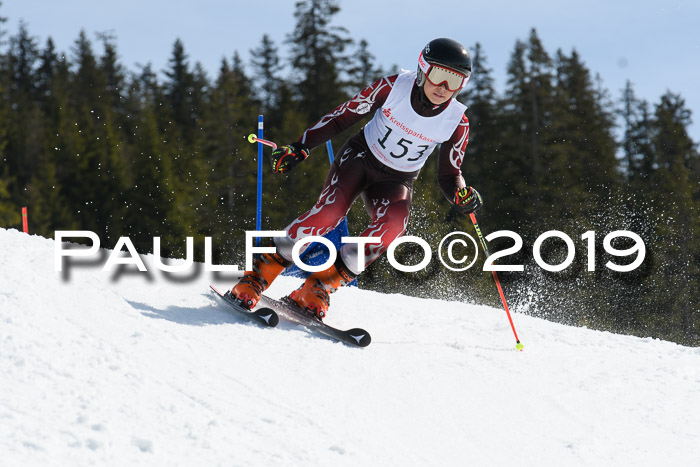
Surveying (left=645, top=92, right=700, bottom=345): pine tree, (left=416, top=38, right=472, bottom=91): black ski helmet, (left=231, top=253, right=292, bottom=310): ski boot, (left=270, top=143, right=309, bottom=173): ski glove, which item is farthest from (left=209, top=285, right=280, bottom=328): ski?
(left=645, top=92, right=700, bottom=345): pine tree

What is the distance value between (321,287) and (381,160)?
39.1 inches

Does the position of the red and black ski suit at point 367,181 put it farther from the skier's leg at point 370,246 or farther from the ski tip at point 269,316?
the ski tip at point 269,316

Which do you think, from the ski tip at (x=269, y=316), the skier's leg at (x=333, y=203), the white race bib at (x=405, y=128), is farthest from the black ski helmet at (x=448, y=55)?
the ski tip at (x=269, y=316)

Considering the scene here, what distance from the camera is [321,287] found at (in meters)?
4.57

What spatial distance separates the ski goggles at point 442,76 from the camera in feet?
13.9

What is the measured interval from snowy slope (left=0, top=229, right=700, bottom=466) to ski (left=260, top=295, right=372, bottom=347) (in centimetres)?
10

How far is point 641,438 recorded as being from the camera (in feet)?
11.1

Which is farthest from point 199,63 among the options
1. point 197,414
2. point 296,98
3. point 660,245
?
point 197,414

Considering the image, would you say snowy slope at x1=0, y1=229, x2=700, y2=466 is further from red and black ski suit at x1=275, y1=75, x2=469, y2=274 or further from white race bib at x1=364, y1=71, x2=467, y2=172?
white race bib at x1=364, y1=71, x2=467, y2=172

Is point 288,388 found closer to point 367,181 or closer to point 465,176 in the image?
point 367,181

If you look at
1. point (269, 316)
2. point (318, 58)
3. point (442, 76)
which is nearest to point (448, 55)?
point (442, 76)

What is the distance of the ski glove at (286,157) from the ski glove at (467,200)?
1.12 m

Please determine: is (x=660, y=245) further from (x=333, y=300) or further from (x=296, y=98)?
(x=333, y=300)

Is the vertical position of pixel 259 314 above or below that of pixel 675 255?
above
